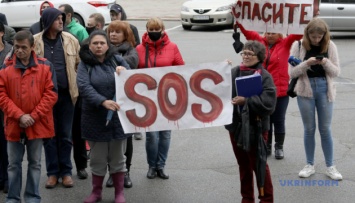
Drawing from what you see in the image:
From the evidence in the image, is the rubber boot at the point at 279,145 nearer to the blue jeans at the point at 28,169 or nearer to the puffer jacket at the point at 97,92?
the puffer jacket at the point at 97,92

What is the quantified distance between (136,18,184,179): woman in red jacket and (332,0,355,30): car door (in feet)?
38.6

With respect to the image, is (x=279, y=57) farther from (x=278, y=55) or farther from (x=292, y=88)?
(x=292, y=88)

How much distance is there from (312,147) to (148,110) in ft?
6.55

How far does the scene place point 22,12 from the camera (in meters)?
19.3

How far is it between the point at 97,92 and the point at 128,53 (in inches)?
35.5

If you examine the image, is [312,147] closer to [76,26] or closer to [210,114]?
[210,114]

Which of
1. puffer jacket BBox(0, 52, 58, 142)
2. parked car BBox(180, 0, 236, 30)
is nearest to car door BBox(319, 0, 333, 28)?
parked car BBox(180, 0, 236, 30)

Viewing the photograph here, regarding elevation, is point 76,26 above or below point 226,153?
above

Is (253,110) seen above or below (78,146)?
above

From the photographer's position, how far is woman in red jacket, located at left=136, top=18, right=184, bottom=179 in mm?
7078

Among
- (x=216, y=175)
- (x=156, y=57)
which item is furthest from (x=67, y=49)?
(x=216, y=175)

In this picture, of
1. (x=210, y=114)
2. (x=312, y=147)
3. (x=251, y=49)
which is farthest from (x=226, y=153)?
(x=251, y=49)

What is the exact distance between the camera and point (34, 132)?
20.2 ft

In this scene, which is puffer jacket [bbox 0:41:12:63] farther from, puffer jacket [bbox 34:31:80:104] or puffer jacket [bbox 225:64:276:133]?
puffer jacket [bbox 225:64:276:133]
